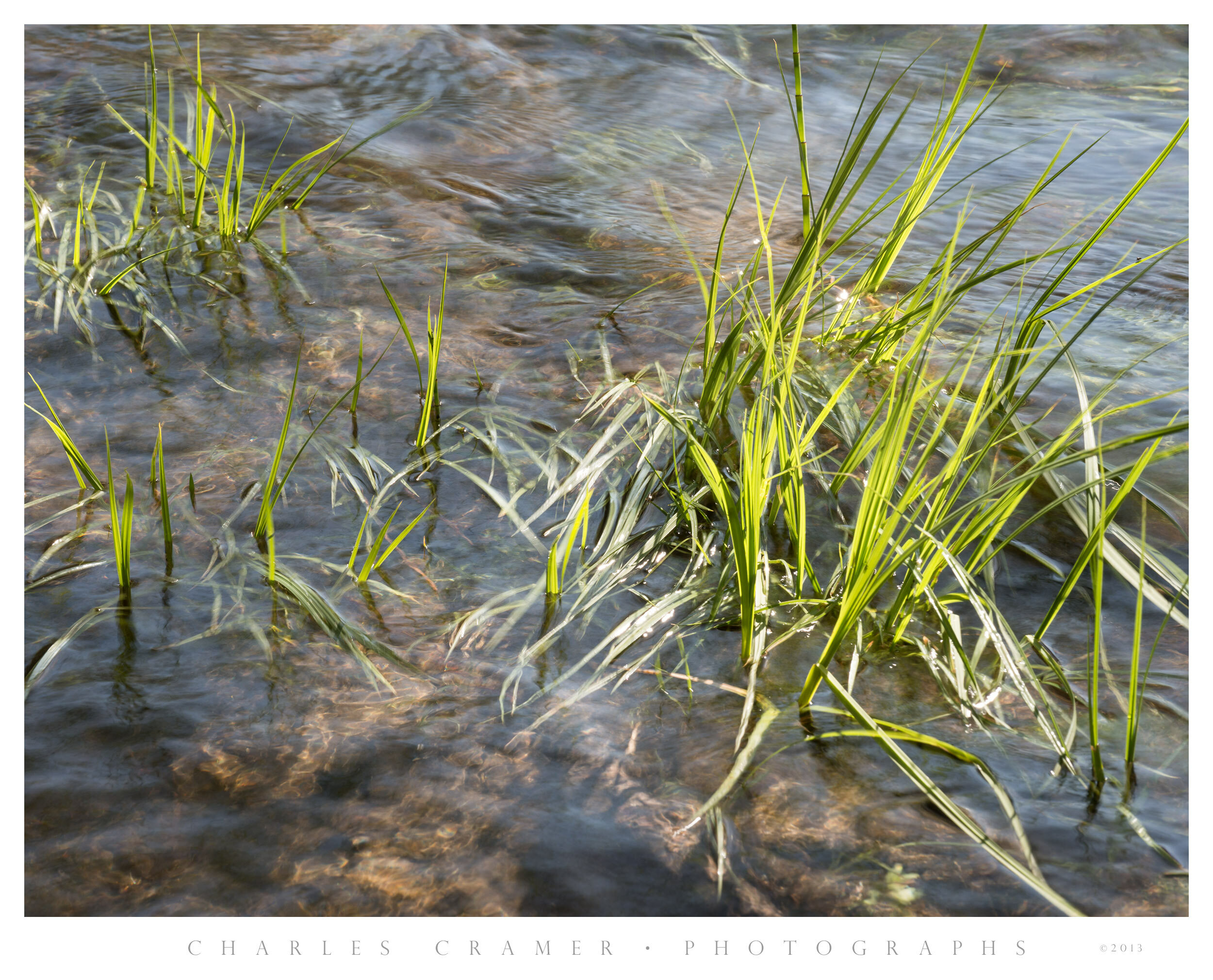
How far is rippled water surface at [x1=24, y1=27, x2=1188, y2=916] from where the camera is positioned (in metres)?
1.23

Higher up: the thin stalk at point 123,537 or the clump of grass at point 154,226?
the clump of grass at point 154,226

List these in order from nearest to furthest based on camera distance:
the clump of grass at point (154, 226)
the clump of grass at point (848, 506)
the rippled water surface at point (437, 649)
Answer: the rippled water surface at point (437, 649)
the clump of grass at point (848, 506)
the clump of grass at point (154, 226)

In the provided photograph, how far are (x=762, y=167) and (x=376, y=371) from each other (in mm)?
2225

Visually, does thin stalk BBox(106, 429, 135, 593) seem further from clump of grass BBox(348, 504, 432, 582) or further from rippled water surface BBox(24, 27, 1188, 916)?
clump of grass BBox(348, 504, 432, 582)

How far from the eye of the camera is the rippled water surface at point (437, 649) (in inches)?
48.5

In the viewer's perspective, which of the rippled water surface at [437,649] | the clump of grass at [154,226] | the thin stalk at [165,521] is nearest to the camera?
the rippled water surface at [437,649]

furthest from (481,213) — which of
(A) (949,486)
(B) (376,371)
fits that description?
(A) (949,486)

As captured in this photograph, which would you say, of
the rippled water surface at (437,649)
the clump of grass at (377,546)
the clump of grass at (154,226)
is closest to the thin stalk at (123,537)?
the rippled water surface at (437,649)

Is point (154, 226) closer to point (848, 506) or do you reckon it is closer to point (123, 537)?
point (123, 537)

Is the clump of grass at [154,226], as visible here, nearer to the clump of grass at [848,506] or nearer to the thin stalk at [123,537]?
the thin stalk at [123,537]
